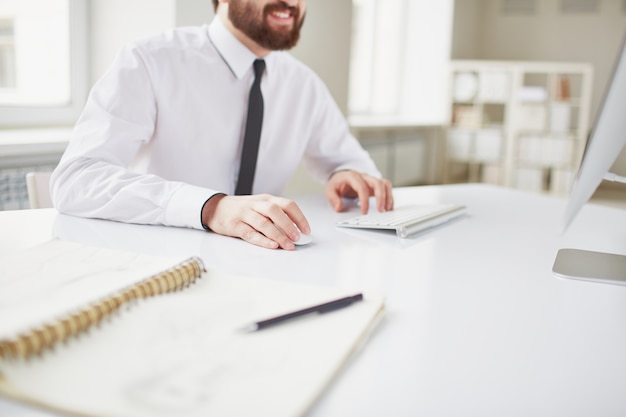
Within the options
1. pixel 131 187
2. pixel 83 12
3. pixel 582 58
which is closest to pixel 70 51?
pixel 83 12

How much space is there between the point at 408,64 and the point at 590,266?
19.8ft

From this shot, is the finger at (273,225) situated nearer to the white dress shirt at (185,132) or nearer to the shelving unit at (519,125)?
the white dress shirt at (185,132)

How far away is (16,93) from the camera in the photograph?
8.48 feet

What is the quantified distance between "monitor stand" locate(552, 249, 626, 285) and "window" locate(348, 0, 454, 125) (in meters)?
5.05

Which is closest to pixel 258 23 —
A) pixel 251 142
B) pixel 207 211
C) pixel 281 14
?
pixel 281 14

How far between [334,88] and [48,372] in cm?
344

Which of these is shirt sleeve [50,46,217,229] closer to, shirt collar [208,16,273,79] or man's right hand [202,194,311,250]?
man's right hand [202,194,311,250]

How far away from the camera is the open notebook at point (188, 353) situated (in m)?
0.44

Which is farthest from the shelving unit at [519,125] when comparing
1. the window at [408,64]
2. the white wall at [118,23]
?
the white wall at [118,23]

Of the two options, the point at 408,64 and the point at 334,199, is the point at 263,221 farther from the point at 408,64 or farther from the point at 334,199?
the point at 408,64

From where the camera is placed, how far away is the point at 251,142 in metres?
1.53

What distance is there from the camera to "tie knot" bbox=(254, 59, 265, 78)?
159cm

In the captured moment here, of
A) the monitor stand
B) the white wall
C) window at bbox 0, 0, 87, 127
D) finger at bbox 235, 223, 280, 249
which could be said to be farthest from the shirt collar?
window at bbox 0, 0, 87, 127

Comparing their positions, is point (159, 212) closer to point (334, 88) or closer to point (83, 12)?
point (83, 12)
